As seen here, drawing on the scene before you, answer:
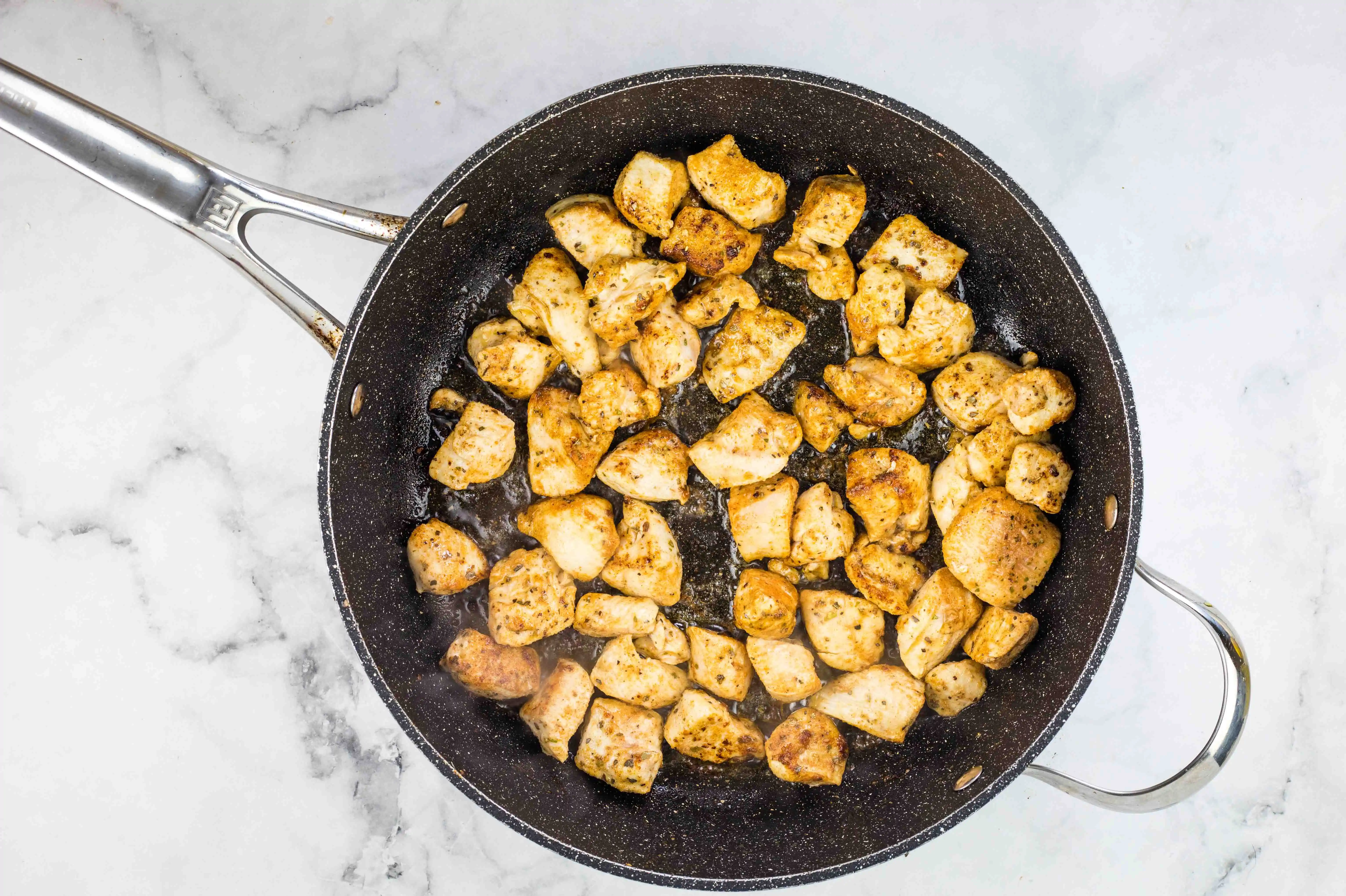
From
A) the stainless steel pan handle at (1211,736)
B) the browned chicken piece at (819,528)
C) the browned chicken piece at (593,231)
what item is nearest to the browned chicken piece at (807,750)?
the browned chicken piece at (819,528)

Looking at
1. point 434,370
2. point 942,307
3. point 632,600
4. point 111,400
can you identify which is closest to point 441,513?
point 434,370

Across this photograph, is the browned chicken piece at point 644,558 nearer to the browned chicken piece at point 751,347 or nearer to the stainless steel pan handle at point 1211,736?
the browned chicken piece at point 751,347

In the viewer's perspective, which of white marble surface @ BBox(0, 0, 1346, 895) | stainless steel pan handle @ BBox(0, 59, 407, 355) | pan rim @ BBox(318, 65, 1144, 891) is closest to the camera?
stainless steel pan handle @ BBox(0, 59, 407, 355)

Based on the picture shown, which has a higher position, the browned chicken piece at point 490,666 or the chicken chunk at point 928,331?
the chicken chunk at point 928,331

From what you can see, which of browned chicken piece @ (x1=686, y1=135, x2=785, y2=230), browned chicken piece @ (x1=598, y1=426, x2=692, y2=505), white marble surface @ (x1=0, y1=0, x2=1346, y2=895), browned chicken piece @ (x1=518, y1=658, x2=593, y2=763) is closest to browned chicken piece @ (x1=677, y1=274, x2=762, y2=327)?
browned chicken piece @ (x1=686, y1=135, x2=785, y2=230)

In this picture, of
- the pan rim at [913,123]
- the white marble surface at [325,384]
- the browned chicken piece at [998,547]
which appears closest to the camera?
the pan rim at [913,123]

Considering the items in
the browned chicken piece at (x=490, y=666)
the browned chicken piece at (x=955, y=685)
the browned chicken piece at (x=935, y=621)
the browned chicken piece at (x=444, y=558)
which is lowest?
the browned chicken piece at (x=490, y=666)

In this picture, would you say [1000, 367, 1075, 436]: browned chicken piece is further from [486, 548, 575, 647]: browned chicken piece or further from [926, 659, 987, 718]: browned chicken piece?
[486, 548, 575, 647]: browned chicken piece
